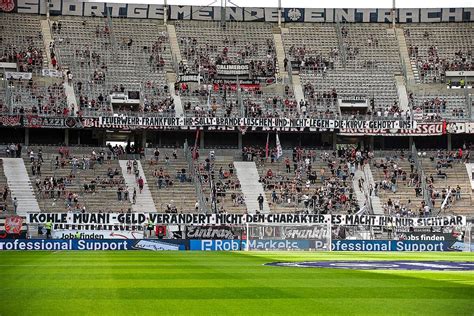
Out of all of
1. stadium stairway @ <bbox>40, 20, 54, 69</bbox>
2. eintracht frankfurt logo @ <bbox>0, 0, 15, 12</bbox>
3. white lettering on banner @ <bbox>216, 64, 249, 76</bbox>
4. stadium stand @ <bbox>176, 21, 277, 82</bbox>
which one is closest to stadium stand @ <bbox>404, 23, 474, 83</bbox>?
stadium stand @ <bbox>176, 21, 277, 82</bbox>

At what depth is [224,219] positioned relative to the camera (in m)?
55.6

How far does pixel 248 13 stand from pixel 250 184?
23.0 meters

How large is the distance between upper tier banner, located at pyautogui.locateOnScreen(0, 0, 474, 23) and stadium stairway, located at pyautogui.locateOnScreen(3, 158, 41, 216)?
20057 mm

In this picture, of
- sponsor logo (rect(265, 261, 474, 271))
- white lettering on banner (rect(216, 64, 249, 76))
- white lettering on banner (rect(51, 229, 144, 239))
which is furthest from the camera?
white lettering on banner (rect(216, 64, 249, 76))

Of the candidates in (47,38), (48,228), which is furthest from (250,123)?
(48,228)

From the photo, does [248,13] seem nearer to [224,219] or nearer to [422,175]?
[422,175]

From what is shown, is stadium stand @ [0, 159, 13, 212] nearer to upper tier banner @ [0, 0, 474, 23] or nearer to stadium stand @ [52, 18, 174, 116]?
stadium stand @ [52, 18, 174, 116]

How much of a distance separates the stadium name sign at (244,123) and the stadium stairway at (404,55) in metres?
8.02

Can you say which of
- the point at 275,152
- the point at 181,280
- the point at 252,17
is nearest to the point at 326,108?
the point at 275,152

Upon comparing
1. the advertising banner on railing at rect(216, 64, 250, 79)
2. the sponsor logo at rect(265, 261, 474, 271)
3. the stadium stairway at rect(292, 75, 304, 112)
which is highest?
the advertising banner on railing at rect(216, 64, 250, 79)

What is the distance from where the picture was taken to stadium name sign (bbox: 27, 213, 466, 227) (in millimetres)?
53656

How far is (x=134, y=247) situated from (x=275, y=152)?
956 inches

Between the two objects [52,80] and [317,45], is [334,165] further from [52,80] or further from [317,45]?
[52,80]

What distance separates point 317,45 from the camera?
80562mm
